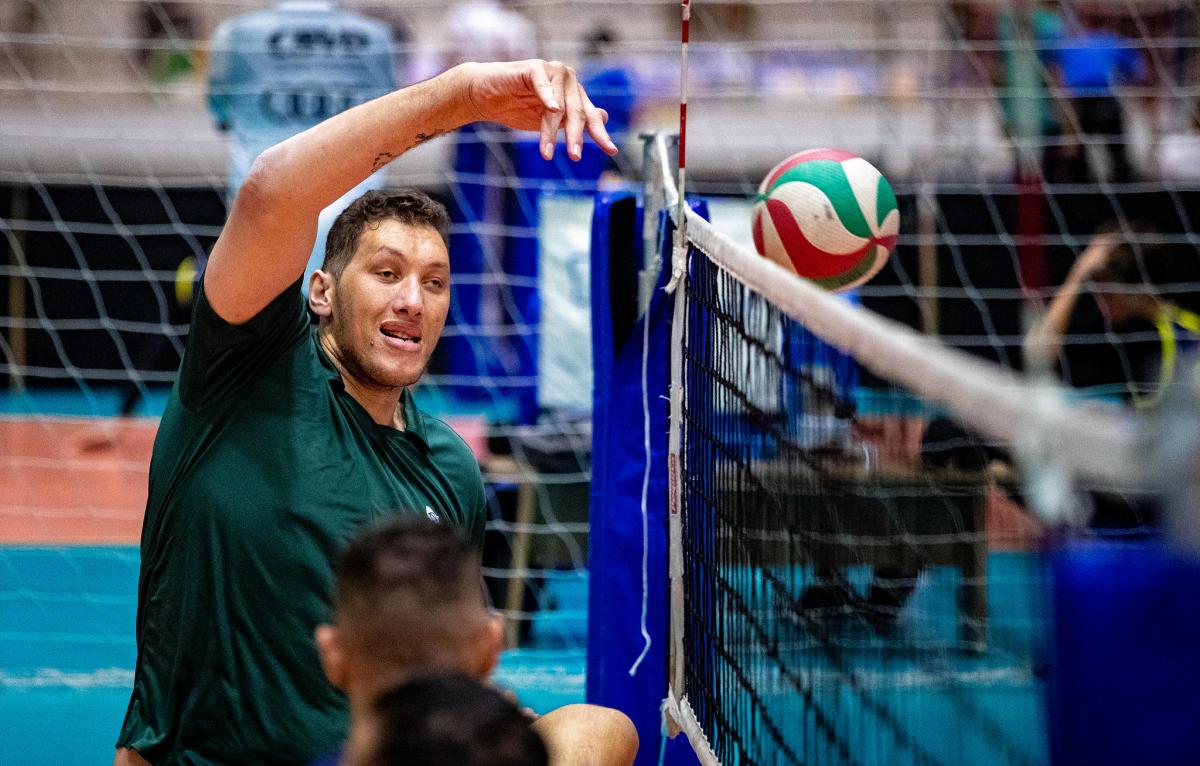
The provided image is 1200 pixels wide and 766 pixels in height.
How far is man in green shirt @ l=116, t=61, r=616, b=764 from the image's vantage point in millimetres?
2082

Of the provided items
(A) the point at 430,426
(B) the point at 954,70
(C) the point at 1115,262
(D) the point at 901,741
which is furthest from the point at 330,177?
(B) the point at 954,70

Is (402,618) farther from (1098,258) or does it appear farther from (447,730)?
(1098,258)

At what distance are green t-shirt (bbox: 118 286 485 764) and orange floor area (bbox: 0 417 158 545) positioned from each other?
11.2ft

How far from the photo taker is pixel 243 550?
7.07 ft

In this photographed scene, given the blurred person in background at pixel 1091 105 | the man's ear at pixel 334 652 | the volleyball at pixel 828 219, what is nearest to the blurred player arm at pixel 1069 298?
the blurred person in background at pixel 1091 105

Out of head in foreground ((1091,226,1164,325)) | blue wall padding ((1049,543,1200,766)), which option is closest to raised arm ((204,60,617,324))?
blue wall padding ((1049,543,1200,766))

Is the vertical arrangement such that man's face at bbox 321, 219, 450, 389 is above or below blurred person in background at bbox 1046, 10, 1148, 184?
below

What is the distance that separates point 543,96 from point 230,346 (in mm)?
653

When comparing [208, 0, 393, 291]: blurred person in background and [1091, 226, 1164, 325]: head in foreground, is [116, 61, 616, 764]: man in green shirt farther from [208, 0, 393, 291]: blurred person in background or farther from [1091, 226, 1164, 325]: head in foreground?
[208, 0, 393, 291]: blurred person in background

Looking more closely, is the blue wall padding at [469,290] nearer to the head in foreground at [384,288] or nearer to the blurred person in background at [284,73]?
the blurred person in background at [284,73]

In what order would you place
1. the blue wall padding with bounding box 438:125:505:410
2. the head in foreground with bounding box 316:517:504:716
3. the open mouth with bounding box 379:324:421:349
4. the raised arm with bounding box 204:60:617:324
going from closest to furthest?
the head in foreground with bounding box 316:517:504:716
the raised arm with bounding box 204:60:617:324
the open mouth with bounding box 379:324:421:349
the blue wall padding with bounding box 438:125:505:410

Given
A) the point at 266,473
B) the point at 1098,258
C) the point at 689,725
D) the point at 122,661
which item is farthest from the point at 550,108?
the point at 1098,258

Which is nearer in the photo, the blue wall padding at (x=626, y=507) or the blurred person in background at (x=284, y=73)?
the blue wall padding at (x=626, y=507)

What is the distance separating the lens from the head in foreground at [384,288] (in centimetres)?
236
